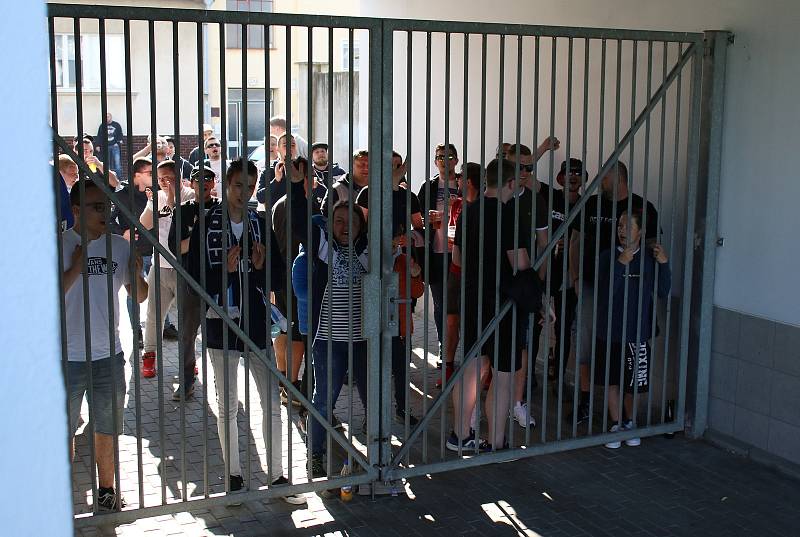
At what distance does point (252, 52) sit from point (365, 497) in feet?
103

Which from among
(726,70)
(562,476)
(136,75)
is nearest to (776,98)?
(726,70)

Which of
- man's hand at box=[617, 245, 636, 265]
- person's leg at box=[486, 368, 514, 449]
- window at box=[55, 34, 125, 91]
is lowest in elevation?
person's leg at box=[486, 368, 514, 449]

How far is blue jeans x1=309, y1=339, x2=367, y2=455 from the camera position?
5926mm

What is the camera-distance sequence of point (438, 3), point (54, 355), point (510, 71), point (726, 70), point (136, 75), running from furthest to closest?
point (136, 75), point (438, 3), point (510, 71), point (726, 70), point (54, 355)

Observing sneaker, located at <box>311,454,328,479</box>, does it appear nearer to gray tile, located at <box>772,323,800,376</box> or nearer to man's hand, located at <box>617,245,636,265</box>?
man's hand, located at <box>617,245,636,265</box>

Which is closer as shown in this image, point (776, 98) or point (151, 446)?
point (776, 98)

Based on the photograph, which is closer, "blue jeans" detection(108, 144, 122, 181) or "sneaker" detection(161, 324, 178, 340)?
"sneaker" detection(161, 324, 178, 340)

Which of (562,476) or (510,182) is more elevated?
(510,182)

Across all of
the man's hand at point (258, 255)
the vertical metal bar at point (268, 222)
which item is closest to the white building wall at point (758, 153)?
the vertical metal bar at point (268, 222)

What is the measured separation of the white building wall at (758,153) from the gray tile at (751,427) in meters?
0.67

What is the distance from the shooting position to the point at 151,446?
22.4ft

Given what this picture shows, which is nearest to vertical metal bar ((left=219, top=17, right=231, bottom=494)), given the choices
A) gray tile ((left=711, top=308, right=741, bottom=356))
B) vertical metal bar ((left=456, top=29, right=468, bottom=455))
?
vertical metal bar ((left=456, top=29, right=468, bottom=455))

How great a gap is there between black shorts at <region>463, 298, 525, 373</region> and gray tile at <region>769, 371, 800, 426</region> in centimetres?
161

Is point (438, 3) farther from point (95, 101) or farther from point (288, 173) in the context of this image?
point (95, 101)
